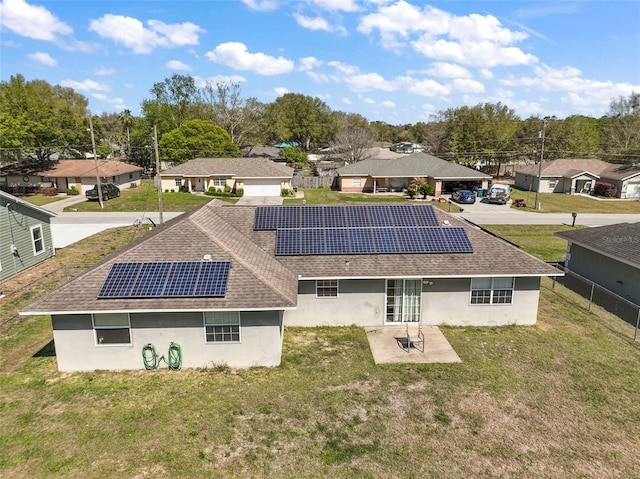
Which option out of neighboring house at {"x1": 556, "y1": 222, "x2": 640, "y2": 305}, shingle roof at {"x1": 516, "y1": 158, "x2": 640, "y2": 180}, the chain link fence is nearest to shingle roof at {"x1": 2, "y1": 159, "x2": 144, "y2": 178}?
neighboring house at {"x1": 556, "y1": 222, "x2": 640, "y2": 305}

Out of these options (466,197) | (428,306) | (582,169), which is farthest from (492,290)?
(582,169)

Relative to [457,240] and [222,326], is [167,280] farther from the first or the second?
[457,240]

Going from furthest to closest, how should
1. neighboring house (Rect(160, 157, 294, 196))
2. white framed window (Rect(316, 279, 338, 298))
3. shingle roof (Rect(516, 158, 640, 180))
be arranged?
shingle roof (Rect(516, 158, 640, 180)) < neighboring house (Rect(160, 157, 294, 196)) < white framed window (Rect(316, 279, 338, 298))

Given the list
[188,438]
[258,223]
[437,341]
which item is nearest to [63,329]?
[188,438]

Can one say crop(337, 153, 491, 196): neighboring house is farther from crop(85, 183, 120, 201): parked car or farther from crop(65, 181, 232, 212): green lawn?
crop(85, 183, 120, 201): parked car

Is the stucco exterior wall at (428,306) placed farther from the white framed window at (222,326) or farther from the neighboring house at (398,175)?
the neighboring house at (398,175)


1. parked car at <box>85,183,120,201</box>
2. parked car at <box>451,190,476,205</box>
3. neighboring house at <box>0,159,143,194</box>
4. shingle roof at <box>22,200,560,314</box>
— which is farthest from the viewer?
neighboring house at <box>0,159,143,194</box>

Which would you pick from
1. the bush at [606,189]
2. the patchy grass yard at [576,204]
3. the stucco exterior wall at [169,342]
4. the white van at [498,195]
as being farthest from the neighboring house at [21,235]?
the bush at [606,189]

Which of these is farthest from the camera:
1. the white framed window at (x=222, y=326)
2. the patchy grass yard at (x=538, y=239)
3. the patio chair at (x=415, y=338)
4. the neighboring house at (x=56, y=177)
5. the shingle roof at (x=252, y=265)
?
the neighboring house at (x=56, y=177)
